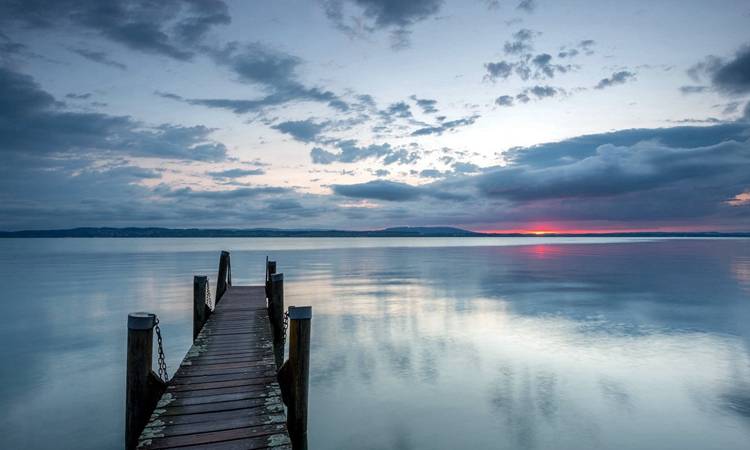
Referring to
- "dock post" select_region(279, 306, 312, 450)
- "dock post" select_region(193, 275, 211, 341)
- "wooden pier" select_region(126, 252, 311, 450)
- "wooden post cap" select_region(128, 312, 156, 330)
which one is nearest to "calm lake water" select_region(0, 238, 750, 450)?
"dock post" select_region(279, 306, 312, 450)

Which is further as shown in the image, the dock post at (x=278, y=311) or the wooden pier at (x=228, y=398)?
the dock post at (x=278, y=311)

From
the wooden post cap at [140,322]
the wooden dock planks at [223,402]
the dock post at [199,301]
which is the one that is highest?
the wooden post cap at [140,322]

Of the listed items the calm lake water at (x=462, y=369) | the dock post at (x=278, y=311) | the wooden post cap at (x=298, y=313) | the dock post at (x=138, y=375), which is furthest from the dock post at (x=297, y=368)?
the dock post at (x=278, y=311)

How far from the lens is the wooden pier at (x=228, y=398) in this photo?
5.46m

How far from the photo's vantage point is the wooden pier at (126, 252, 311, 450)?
215 inches

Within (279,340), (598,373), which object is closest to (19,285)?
(279,340)

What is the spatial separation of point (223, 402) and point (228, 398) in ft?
0.45

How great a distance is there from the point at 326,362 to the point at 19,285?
31.4m

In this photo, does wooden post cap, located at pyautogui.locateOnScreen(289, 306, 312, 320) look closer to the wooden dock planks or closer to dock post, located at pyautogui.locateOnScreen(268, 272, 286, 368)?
the wooden dock planks

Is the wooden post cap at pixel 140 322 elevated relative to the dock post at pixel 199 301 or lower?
elevated

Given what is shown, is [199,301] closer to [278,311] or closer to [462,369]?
[278,311]

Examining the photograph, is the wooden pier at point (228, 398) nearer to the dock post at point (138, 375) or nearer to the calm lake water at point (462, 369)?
the dock post at point (138, 375)

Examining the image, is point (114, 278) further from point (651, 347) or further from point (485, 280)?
point (651, 347)

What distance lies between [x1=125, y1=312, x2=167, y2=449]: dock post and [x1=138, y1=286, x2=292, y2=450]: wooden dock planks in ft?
0.92
